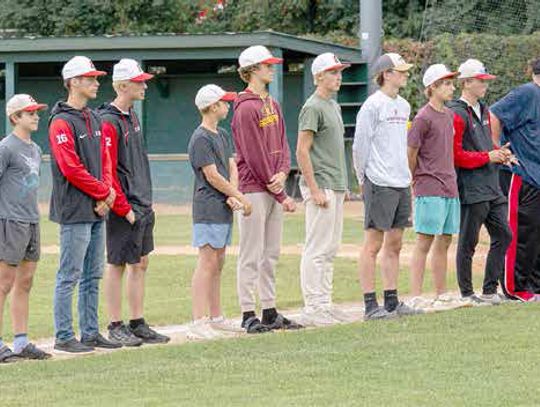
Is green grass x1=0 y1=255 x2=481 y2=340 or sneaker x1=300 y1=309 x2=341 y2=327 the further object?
green grass x1=0 y1=255 x2=481 y2=340

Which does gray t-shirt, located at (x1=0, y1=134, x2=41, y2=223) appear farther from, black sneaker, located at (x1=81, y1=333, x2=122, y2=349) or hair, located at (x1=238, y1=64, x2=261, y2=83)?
hair, located at (x1=238, y1=64, x2=261, y2=83)

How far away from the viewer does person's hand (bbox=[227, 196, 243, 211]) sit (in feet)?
36.3

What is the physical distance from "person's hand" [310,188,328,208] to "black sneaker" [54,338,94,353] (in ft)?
7.08

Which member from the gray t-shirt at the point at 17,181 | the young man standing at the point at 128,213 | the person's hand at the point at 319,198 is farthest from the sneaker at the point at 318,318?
the gray t-shirt at the point at 17,181

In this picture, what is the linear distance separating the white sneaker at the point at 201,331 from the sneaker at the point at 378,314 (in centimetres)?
123

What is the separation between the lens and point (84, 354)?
33.8 feet

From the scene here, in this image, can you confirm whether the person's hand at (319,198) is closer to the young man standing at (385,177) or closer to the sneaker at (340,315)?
the young man standing at (385,177)

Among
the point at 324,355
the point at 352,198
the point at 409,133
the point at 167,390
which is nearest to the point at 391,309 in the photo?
the point at 409,133

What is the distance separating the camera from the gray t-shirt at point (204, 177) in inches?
440

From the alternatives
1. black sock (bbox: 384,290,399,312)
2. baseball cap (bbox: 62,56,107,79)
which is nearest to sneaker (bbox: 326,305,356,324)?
black sock (bbox: 384,290,399,312)

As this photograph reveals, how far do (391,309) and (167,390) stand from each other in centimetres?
357

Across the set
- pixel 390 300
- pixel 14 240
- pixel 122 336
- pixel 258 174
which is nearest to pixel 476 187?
pixel 390 300

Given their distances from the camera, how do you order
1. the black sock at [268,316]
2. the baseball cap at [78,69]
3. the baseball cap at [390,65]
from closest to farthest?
1. the baseball cap at [78,69]
2. the black sock at [268,316]
3. the baseball cap at [390,65]

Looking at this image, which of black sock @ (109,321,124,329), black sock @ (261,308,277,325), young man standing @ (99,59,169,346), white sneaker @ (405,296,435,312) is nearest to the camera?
young man standing @ (99,59,169,346)
